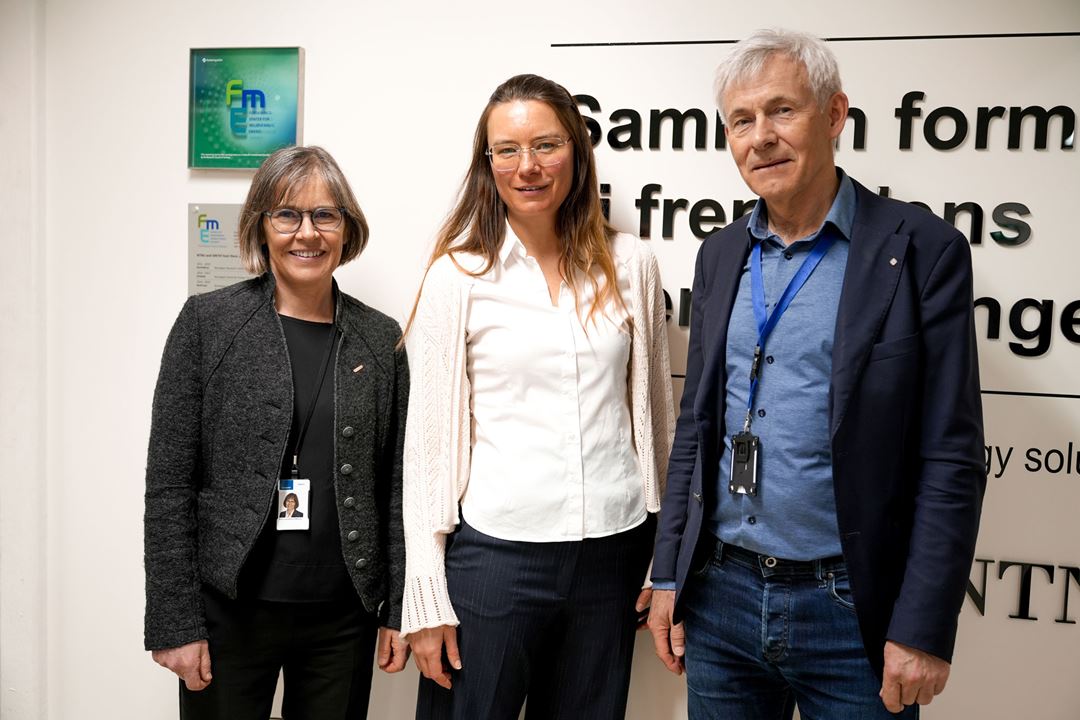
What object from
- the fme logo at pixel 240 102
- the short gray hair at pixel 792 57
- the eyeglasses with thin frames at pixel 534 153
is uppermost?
the fme logo at pixel 240 102

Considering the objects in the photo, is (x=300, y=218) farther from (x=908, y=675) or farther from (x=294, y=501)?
(x=908, y=675)

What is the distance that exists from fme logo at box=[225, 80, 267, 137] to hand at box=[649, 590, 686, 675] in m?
1.77

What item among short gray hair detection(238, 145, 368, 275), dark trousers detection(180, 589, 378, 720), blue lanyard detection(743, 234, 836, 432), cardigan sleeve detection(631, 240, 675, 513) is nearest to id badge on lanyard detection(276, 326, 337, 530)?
dark trousers detection(180, 589, 378, 720)

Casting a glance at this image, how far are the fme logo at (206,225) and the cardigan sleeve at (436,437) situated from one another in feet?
3.40

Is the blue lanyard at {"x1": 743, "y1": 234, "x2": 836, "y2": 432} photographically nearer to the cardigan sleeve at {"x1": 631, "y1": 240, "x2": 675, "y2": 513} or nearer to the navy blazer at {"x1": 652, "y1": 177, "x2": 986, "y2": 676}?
the navy blazer at {"x1": 652, "y1": 177, "x2": 986, "y2": 676}

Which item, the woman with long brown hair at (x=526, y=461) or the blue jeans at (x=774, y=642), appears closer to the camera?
the blue jeans at (x=774, y=642)

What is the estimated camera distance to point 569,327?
173 centimetres

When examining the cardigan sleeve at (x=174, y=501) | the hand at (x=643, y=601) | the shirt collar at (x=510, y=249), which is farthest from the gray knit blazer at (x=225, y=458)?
the hand at (x=643, y=601)

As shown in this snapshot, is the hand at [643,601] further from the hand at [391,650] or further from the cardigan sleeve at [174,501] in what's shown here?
the cardigan sleeve at [174,501]

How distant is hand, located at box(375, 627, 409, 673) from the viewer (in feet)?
6.08

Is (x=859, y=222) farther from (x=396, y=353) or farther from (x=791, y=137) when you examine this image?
(x=396, y=353)

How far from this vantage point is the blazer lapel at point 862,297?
1.39m


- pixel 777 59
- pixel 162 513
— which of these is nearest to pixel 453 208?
pixel 777 59

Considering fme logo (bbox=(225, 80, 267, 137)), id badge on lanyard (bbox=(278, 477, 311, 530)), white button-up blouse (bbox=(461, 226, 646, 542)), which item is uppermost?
fme logo (bbox=(225, 80, 267, 137))
